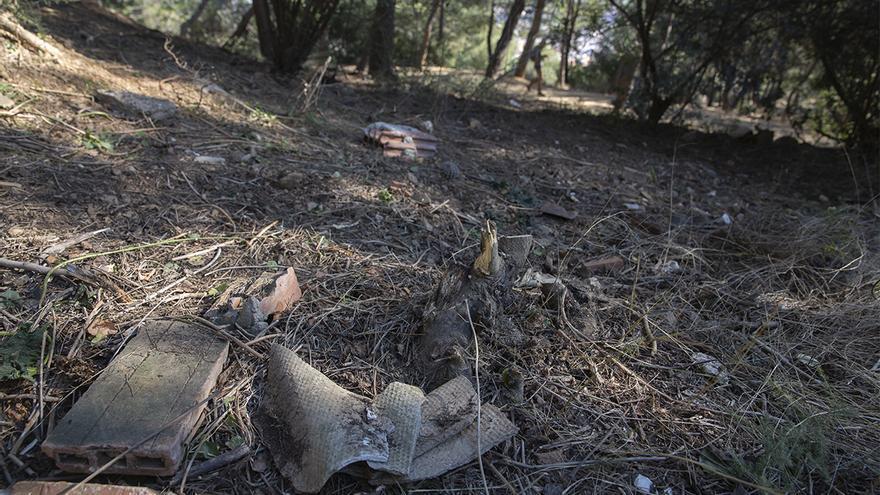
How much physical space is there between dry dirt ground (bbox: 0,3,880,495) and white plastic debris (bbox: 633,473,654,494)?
3 centimetres

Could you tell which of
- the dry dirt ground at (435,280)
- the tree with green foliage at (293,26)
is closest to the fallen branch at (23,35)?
the dry dirt ground at (435,280)

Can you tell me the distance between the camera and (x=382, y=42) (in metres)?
6.95

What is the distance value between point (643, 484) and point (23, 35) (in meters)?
4.87

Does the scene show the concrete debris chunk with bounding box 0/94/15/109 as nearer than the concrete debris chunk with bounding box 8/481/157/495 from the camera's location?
No

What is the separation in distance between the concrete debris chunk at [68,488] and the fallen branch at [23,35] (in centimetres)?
382

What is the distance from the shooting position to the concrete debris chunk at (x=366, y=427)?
4.76ft

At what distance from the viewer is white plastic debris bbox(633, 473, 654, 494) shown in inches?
61.5

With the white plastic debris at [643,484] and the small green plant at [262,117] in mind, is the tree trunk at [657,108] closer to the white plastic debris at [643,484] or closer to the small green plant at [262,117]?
the small green plant at [262,117]

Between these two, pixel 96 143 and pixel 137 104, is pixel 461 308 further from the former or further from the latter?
pixel 137 104

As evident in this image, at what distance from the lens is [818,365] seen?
208 cm

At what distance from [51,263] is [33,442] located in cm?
86

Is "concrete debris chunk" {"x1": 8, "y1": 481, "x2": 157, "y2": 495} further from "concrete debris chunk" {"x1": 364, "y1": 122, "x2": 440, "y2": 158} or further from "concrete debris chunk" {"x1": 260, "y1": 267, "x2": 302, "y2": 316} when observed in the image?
"concrete debris chunk" {"x1": 364, "y1": 122, "x2": 440, "y2": 158}

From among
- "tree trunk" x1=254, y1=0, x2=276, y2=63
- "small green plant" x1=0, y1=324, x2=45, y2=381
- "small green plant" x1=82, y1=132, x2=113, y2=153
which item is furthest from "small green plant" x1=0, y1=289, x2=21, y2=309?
"tree trunk" x1=254, y1=0, x2=276, y2=63

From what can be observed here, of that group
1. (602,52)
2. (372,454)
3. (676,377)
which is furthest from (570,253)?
(602,52)
